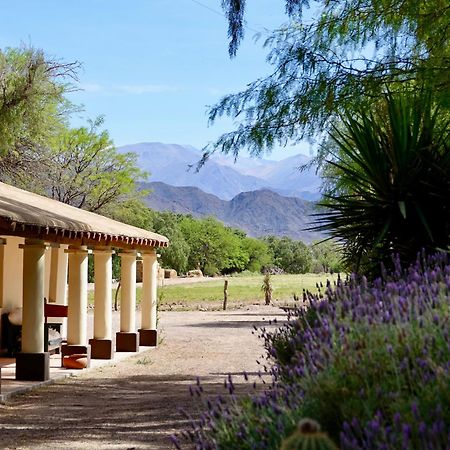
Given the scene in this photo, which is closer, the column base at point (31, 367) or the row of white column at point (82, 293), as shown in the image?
the row of white column at point (82, 293)

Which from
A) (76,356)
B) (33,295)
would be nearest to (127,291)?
(76,356)

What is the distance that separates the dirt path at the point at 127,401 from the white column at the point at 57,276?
2.40 metres

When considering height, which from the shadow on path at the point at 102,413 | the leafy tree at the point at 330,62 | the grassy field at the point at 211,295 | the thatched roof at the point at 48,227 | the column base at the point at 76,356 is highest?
the leafy tree at the point at 330,62

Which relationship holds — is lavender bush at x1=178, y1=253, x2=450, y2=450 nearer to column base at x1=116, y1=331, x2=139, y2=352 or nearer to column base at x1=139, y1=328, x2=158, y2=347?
column base at x1=116, y1=331, x2=139, y2=352

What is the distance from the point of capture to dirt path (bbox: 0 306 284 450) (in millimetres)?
8008

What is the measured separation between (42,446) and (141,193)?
128 feet

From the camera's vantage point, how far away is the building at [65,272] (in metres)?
11.8

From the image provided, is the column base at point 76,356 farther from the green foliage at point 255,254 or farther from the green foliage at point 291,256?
the green foliage at point 291,256

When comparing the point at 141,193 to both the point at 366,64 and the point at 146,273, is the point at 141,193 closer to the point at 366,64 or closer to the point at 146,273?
the point at 146,273

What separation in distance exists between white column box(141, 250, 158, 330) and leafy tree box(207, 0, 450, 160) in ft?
26.2

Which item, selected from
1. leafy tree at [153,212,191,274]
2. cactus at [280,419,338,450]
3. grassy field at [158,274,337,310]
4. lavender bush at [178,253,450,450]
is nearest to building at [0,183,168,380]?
lavender bush at [178,253,450,450]

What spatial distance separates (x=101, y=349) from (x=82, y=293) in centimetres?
139

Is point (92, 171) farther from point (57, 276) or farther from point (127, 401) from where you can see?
point (127, 401)

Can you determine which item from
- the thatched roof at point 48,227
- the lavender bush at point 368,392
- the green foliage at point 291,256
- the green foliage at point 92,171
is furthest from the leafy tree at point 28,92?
the green foliage at point 291,256
